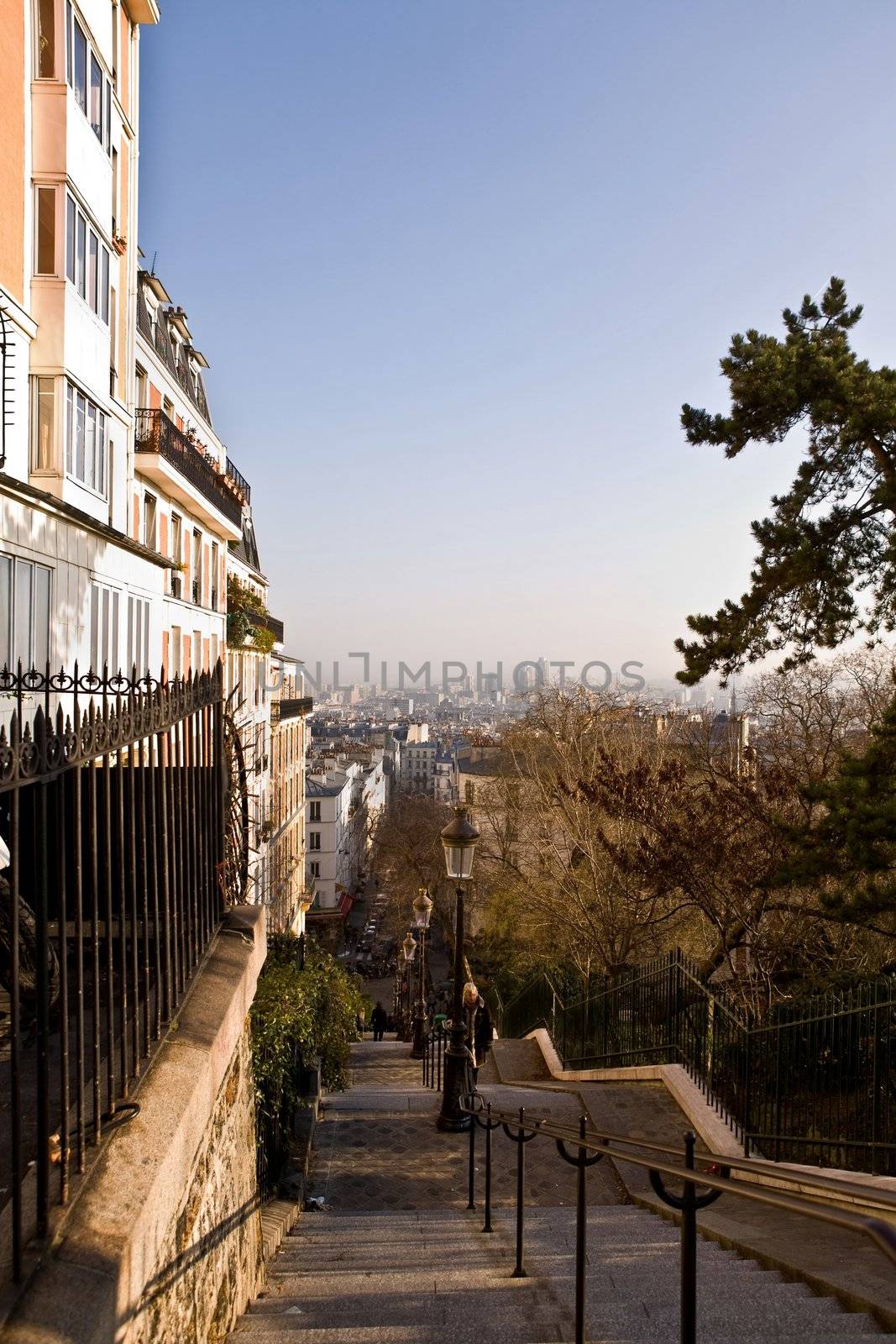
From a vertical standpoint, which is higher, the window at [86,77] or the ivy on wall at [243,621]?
the window at [86,77]

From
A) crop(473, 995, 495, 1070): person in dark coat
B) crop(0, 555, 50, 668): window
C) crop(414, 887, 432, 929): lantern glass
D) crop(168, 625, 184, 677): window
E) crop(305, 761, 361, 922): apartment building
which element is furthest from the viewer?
crop(305, 761, 361, 922): apartment building

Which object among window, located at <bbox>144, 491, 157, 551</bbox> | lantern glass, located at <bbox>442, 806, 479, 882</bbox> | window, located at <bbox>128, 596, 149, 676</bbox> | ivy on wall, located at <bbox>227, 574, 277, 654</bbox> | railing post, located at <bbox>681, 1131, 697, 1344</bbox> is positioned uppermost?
window, located at <bbox>144, 491, 157, 551</bbox>

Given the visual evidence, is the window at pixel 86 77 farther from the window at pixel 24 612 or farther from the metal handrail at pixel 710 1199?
the metal handrail at pixel 710 1199

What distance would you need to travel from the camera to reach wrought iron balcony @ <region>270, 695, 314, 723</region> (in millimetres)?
37562

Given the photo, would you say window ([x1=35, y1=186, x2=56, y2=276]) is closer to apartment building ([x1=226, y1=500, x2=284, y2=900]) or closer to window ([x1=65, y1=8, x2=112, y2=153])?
window ([x1=65, y1=8, x2=112, y2=153])

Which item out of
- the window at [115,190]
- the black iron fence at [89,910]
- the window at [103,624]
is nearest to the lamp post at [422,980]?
the window at [103,624]

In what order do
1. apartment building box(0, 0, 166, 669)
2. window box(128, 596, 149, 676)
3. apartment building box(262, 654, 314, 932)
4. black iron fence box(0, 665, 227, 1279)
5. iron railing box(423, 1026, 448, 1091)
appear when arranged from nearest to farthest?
black iron fence box(0, 665, 227, 1279) < apartment building box(0, 0, 166, 669) < iron railing box(423, 1026, 448, 1091) < window box(128, 596, 149, 676) < apartment building box(262, 654, 314, 932)

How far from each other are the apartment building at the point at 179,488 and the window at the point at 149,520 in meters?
0.02

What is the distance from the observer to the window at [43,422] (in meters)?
12.0

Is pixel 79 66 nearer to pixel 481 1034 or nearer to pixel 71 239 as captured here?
pixel 71 239

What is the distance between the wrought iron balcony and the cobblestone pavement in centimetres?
2662

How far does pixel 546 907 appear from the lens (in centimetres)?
2206

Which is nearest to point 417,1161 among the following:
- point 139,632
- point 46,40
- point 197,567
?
point 139,632

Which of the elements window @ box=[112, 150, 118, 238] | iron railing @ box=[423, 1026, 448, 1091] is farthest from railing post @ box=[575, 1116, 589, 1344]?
window @ box=[112, 150, 118, 238]
